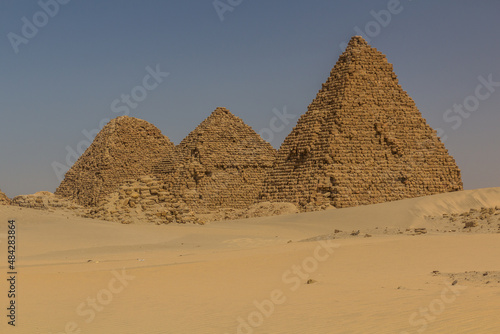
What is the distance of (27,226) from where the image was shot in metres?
20.0

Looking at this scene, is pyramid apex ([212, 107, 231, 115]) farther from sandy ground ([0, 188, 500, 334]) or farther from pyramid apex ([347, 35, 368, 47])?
sandy ground ([0, 188, 500, 334])

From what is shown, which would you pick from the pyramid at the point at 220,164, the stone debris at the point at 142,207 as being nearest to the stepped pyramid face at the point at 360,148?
the stone debris at the point at 142,207

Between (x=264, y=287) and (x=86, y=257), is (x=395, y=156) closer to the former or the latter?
(x=86, y=257)

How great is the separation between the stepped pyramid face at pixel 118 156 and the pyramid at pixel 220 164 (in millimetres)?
9076

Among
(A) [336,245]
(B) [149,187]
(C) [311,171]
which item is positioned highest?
(C) [311,171]

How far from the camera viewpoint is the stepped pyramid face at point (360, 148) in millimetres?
40688

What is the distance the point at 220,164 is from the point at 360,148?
21.7 meters

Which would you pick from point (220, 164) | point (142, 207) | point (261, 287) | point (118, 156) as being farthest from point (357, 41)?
point (261, 287)

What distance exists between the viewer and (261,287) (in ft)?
Result: 32.4

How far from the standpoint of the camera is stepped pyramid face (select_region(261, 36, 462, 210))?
133 feet

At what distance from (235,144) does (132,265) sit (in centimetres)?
4974

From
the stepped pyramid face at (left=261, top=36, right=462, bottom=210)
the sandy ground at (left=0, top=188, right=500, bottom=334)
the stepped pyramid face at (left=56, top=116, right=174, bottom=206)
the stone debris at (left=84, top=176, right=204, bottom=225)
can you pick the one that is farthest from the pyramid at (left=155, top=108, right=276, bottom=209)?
the sandy ground at (left=0, top=188, right=500, bottom=334)

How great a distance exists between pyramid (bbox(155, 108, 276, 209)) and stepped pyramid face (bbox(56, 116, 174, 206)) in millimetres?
9076

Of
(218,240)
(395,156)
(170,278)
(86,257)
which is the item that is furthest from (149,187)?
(395,156)
